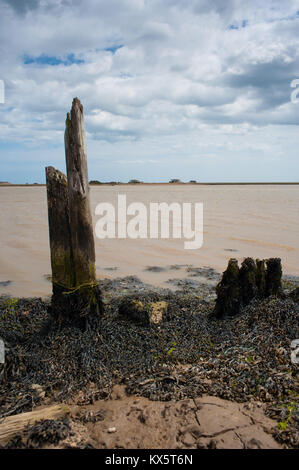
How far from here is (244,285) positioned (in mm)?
5914

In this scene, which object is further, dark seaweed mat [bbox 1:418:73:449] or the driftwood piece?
the driftwood piece

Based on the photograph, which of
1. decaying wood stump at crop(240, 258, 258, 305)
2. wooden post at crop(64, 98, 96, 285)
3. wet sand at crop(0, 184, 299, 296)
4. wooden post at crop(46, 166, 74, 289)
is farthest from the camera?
wet sand at crop(0, 184, 299, 296)

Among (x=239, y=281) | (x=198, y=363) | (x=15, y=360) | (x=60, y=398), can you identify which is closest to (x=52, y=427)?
(x=60, y=398)

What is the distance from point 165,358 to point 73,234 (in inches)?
83.5

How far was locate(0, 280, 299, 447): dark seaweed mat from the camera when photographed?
3854 mm

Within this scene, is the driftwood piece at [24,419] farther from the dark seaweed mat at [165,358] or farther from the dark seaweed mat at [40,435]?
the dark seaweed mat at [165,358]

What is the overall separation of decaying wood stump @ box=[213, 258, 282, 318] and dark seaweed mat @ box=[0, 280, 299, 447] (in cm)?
21

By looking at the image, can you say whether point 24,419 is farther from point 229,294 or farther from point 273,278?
point 273,278

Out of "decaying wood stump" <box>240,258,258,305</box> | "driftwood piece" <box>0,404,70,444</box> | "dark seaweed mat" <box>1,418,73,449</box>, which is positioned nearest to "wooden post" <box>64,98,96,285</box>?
"driftwood piece" <box>0,404,70,444</box>

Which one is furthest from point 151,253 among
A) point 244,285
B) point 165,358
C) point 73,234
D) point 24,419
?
point 24,419

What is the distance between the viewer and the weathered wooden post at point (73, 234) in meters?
4.85

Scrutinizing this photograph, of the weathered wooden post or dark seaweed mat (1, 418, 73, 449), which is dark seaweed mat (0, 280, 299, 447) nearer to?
the weathered wooden post

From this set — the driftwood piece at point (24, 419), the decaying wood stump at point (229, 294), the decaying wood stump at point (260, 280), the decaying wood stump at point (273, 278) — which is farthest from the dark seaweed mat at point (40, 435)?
the decaying wood stump at point (273, 278)

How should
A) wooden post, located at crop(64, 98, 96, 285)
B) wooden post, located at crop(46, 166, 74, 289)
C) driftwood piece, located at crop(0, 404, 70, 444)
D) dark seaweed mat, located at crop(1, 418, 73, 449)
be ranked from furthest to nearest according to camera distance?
wooden post, located at crop(46, 166, 74, 289), wooden post, located at crop(64, 98, 96, 285), driftwood piece, located at crop(0, 404, 70, 444), dark seaweed mat, located at crop(1, 418, 73, 449)
